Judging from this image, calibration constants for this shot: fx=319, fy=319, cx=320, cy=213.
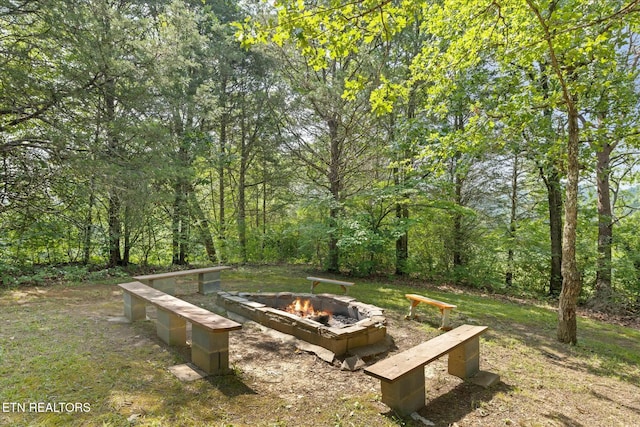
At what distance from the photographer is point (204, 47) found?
10.4 meters

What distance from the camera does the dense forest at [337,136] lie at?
4.80 m

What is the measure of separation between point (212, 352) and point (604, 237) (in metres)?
10.2

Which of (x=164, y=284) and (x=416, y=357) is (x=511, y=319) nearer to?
(x=416, y=357)

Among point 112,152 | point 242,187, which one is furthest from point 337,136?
point 112,152

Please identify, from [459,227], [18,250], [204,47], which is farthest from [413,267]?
[18,250]

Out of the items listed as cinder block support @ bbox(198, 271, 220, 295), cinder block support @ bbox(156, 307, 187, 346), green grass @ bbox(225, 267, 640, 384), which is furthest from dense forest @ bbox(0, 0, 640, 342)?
cinder block support @ bbox(156, 307, 187, 346)

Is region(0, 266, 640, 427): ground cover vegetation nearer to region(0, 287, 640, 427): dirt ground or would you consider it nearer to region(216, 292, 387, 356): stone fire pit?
region(0, 287, 640, 427): dirt ground

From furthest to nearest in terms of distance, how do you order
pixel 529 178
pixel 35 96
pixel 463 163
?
pixel 529 178
pixel 463 163
pixel 35 96

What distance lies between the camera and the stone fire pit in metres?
4.01

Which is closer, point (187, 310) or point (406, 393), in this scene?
point (406, 393)

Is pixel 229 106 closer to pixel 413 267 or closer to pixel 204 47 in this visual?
pixel 204 47

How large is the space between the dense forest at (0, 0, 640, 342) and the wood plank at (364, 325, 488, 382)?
2.60 m

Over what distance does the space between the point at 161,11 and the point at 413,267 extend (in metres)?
11.5

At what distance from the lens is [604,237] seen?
336 inches
